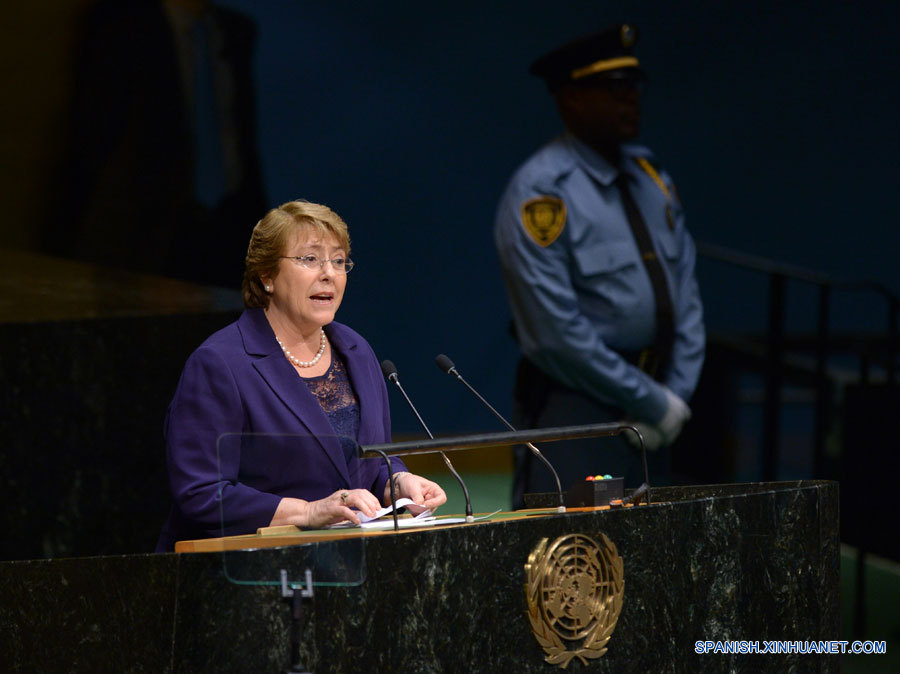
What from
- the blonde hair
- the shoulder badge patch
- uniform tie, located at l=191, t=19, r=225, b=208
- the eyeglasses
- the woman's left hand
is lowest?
the woman's left hand

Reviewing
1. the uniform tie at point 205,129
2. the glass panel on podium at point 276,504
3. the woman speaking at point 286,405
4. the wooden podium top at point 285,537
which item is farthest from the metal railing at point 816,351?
the wooden podium top at point 285,537

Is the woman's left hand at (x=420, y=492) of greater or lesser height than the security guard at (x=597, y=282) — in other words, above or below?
below

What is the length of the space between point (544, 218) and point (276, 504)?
2070 mm

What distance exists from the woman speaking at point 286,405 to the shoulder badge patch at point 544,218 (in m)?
1.50

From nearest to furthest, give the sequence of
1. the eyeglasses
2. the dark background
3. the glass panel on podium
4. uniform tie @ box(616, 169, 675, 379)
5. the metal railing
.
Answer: the glass panel on podium < the eyeglasses < uniform tie @ box(616, 169, 675, 379) < the metal railing < the dark background

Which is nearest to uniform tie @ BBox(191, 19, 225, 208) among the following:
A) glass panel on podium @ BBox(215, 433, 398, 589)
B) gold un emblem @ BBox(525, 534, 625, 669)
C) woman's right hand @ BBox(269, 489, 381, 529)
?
glass panel on podium @ BBox(215, 433, 398, 589)

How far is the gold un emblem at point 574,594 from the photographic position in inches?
76.1

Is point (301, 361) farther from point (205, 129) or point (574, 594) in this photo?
point (205, 129)

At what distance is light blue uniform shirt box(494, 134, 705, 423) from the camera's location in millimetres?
3783

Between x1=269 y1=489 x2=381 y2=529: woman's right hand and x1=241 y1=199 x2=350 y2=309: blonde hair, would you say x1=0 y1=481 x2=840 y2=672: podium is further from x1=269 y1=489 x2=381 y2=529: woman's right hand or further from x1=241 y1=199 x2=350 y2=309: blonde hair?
x1=241 y1=199 x2=350 y2=309: blonde hair

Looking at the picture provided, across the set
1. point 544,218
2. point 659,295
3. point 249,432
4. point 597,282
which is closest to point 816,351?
point 659,295

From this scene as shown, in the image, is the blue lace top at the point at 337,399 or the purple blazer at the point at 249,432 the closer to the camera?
the purple blazer at the point at 249,432

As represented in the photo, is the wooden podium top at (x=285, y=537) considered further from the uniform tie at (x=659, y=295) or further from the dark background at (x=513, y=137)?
the dark background at (x=513, y=137)

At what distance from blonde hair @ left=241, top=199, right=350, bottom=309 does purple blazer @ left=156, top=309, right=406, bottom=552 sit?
9 cm
